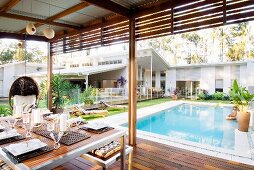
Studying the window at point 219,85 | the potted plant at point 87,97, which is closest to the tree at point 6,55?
the potted plant at point 87,97

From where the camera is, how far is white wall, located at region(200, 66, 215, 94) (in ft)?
56.4

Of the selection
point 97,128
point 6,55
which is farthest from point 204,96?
point 6,55

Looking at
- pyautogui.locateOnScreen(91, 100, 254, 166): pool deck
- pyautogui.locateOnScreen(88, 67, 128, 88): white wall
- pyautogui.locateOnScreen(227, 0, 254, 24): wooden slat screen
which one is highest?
pyautogui.locateOnScreen(227, 0, 254, 24): wooden slat screen

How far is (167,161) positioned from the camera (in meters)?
3.57

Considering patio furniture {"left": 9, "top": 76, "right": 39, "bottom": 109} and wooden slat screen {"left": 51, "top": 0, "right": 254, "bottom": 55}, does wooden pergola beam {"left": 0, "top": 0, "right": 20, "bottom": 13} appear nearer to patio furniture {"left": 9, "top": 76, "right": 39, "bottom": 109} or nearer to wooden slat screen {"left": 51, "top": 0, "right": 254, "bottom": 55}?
patio furniture {"left": 9, "top": 76, "right": 39, "bottom": 109}

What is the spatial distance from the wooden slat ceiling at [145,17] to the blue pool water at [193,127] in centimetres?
391

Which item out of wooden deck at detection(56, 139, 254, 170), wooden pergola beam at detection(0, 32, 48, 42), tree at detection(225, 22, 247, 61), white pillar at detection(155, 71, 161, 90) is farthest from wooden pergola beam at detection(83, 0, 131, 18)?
tree at detection(225, 22, 247, 61)

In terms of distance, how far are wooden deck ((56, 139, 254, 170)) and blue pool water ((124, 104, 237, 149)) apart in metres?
2.28

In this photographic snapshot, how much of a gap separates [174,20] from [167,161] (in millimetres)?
2804

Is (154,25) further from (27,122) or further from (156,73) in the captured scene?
(156,73)

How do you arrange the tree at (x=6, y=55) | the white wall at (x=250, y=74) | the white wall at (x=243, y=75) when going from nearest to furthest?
the white wall at (x=250, y=74)
the white wall at (x=243, y=75)
the tree at (x=6, y=55)

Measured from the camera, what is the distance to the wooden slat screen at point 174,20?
3.23 meters

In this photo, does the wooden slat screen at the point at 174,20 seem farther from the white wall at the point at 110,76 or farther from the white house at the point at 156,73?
the white wall at the point at 110,76

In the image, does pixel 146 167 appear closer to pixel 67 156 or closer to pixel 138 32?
pixel 67 156
